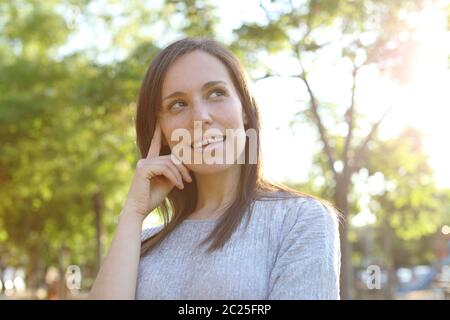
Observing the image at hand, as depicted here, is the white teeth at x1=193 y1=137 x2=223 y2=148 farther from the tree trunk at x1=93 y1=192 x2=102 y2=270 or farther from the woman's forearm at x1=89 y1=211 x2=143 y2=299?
the tree trunk at x1=93 y1=192 x2=102 y2=270

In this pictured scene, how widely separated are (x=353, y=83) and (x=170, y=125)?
10.0 meters

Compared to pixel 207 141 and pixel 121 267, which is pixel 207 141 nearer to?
pixel 207 141

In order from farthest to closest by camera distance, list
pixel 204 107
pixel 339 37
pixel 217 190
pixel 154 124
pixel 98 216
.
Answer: pixel 98 216 → pixel 339 37 → pixel 154 124 → pixel 217 190 → pixel 204 107

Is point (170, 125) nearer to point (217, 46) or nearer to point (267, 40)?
point (217, 46)

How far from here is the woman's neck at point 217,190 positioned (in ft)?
7.73

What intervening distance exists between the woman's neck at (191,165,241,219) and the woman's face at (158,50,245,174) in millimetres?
39

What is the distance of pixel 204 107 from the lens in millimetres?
2273

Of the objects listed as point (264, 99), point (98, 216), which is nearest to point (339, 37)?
point (264, 99)

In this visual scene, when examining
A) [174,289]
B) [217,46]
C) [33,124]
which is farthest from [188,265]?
[33,124]

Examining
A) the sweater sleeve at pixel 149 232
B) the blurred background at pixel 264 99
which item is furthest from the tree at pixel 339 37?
the sweater sleeve at pixel 149 232

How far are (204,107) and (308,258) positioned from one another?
64 centimetres

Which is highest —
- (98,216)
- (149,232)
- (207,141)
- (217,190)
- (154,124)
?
(98,216)
